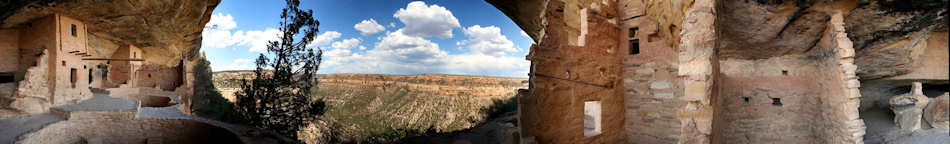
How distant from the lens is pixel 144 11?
10.6 m

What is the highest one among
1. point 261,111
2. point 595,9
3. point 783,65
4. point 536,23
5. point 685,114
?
point 536,23

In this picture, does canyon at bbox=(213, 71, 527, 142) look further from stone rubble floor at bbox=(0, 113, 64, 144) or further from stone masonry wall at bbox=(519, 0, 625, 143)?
stone masonry wall at bbox=(519, 0, 625, 143)

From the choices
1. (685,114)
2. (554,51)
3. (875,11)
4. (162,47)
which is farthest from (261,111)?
(875,11)

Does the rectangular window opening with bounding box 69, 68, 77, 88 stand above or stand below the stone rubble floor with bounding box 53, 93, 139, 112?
above

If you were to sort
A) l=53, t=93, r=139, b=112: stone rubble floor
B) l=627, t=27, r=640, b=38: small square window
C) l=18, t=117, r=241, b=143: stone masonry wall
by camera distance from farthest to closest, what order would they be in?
l=53, t=93, r=139, b=112: stone rubble floor → l=18, t=117, r=241, b=143: stone masonry wall → l=627, t=27, r=640, b=38: small square window

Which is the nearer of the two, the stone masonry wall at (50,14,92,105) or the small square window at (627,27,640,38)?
the small square window at (627,27,640,38)

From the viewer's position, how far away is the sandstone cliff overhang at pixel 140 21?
9688 mm

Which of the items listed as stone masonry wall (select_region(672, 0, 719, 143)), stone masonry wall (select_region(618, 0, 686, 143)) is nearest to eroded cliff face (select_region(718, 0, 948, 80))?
stone masonry wall (select_region(618, 0, 686, 143))

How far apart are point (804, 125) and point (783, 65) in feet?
3.32

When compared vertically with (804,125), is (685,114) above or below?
above

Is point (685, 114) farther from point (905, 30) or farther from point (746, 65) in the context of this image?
point (905, 30)

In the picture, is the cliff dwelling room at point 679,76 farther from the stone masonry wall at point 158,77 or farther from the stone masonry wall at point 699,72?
the stone masonry wall at point 158,77

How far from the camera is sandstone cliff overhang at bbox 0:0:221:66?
31.8 ft

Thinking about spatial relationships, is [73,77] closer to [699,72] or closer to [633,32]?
[633,32]
